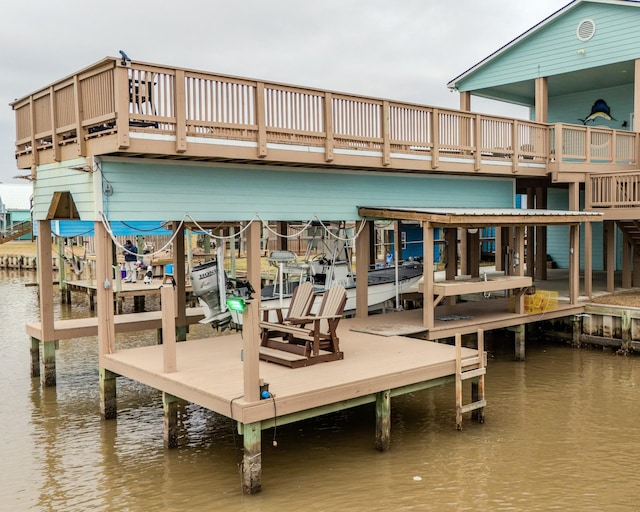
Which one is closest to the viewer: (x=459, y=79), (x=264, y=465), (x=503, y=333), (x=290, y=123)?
(x=264, y=465)

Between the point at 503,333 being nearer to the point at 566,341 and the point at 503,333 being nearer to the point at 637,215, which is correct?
the point at 566,341

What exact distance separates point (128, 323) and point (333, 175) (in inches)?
226

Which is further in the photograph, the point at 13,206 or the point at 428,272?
the point at 13,206

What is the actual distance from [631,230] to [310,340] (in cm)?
1263

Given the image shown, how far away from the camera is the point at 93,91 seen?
11.1 metres

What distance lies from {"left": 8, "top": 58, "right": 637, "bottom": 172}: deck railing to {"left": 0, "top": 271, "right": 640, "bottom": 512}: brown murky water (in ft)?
15.6

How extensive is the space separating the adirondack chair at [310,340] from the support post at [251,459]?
2073 millimetres

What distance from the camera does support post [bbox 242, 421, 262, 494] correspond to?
820cm

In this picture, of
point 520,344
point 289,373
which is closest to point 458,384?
point 289,373

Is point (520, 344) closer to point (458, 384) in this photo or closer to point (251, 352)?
point (458, 384)

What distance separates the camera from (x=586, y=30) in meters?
21.1

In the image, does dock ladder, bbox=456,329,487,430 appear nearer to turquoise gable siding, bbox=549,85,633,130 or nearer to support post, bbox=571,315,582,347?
support post, bbox=571,315,582,347

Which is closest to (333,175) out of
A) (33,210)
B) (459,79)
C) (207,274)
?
(207,274)

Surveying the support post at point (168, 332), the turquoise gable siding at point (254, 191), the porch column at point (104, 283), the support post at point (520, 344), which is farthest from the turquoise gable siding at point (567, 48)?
the support post at point (168, 332)
